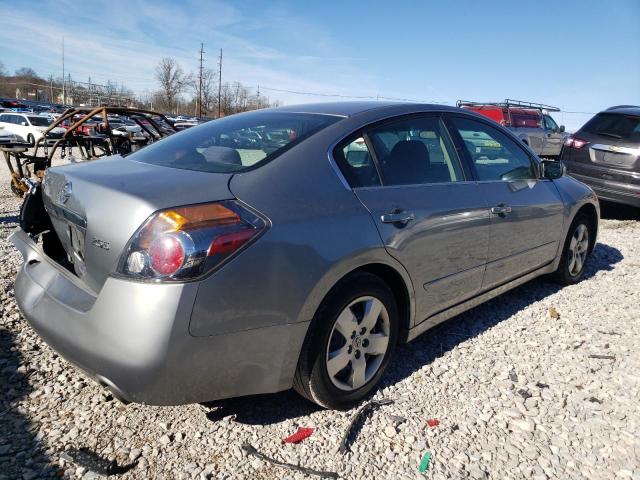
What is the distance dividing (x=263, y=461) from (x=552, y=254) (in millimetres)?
3109

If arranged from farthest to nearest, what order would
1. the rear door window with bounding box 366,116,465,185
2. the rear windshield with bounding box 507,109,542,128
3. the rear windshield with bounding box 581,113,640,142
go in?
the rear windshield with bounding box 507,109,542,128 < the rear windshield with bounding box 581,113,640,142 < the rear door window with bounding box 366,116,465,185

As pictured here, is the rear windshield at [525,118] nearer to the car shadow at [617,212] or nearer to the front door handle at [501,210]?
the car shadow at [617,212]

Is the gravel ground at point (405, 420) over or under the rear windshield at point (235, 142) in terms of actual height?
under

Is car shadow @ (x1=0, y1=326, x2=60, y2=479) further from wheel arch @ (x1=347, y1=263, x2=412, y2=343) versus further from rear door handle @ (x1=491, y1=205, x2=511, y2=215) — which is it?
rear door handle @ (x1=491, y1=205, x2=511, y2=215)

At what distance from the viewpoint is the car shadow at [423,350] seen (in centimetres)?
250

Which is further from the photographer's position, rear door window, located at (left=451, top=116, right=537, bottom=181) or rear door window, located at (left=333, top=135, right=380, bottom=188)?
rear door window, located at (left=451, top=116, right=537, bottom=181)

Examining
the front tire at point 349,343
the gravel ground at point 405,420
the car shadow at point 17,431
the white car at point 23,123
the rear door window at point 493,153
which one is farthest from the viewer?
the white car at point 23,123

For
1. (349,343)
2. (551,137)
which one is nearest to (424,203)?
(349,343)

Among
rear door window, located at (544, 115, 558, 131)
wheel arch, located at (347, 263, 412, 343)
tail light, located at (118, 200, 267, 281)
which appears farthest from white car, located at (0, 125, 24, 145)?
rear door window, located at (544, 115, 558, 131)

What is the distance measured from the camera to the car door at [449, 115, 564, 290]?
3.32 metres

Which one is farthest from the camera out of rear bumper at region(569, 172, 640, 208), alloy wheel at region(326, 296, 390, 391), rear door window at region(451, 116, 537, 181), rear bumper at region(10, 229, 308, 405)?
rear bumper at region(569, 172, 640, 208)

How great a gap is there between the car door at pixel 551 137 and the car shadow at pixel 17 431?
1657cm

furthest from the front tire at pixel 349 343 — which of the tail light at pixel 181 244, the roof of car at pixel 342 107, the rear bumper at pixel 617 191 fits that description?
the rear bumper at pixel 617 191

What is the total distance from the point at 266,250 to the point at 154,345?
0.56 meters
